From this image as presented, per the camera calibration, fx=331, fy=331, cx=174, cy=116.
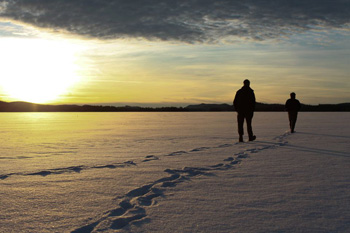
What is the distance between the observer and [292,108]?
14.6m

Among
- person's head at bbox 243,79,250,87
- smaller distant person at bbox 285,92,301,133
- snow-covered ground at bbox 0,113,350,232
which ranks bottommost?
snow-covered ground at bbox 0,113,350,232

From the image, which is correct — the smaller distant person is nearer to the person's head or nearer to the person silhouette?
the person silhouette

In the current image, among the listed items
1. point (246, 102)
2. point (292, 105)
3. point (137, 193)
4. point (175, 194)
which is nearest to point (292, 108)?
point (292, 105)

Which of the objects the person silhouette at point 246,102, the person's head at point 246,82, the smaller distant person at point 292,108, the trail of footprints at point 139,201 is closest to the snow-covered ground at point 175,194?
the trail of footprints at point 139,201

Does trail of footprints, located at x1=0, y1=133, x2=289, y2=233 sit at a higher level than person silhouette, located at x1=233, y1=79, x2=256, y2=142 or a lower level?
lower

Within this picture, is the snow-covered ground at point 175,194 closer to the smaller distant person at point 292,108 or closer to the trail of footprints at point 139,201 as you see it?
the trail of footprints at point 139,201

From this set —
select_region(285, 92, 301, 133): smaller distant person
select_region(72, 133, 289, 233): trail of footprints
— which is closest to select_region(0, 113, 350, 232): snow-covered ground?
select_region(72, 133, 289, 233): trail of footprints

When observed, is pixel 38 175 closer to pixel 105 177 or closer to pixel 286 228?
pixel 105 177

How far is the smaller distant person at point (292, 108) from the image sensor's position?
14523mm

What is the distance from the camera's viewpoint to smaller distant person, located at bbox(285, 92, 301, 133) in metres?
14.5

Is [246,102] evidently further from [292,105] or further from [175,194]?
[175,194]

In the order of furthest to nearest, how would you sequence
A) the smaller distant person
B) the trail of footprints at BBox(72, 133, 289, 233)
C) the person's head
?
1. the smaller distant person
2. the person's head
3. the trail of footprints at BBox(72, 133, 289, 233)

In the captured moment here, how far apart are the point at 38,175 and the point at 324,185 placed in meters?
4.26

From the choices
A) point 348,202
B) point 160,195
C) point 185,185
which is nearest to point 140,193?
point 160,195
